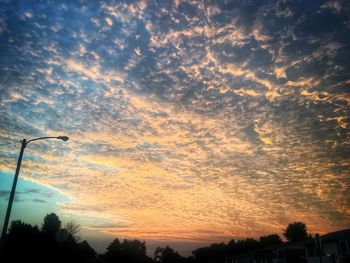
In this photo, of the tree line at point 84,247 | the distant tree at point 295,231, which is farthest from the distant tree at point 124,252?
the distant tree at point 295,231

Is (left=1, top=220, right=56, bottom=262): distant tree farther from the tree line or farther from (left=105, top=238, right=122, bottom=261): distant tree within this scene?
(left=105, top=238, right=122, bottom=261): distant tree

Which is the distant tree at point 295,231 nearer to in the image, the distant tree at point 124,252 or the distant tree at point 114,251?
the distant tree at point 124,252

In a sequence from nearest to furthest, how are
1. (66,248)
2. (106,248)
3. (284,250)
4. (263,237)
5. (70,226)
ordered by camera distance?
(284,250)
(66,248)
(70,226)
(106,248)
(263,237)

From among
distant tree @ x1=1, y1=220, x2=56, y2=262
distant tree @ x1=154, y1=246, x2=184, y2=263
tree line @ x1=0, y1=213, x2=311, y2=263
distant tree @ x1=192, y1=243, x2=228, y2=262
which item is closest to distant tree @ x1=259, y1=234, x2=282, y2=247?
tree line @ x1=0, y1=213, x2=311, y2=263

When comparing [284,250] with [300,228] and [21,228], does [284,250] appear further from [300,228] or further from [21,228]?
[300,228]

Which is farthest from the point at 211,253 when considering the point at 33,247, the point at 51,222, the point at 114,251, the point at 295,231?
the point at 33,247

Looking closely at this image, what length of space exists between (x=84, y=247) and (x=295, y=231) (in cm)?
8654

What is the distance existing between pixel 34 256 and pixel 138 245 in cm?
6831

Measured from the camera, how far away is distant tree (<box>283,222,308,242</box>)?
118 metres

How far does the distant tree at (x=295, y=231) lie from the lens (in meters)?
118

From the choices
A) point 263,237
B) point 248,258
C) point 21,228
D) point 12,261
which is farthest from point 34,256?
point 263,237

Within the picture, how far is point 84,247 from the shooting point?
81.7 m

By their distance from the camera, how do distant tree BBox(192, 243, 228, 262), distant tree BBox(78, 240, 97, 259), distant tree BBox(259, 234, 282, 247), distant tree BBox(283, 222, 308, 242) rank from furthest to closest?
distant tree BBox(283, 222, 308, 242)
distant tree BBox(259, 234, 282, 247)
distant tree BBox(192, 243, 228, 262)
distant tree BBox(78, 240, 97, 259)

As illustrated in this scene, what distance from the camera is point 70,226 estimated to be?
7481cm
